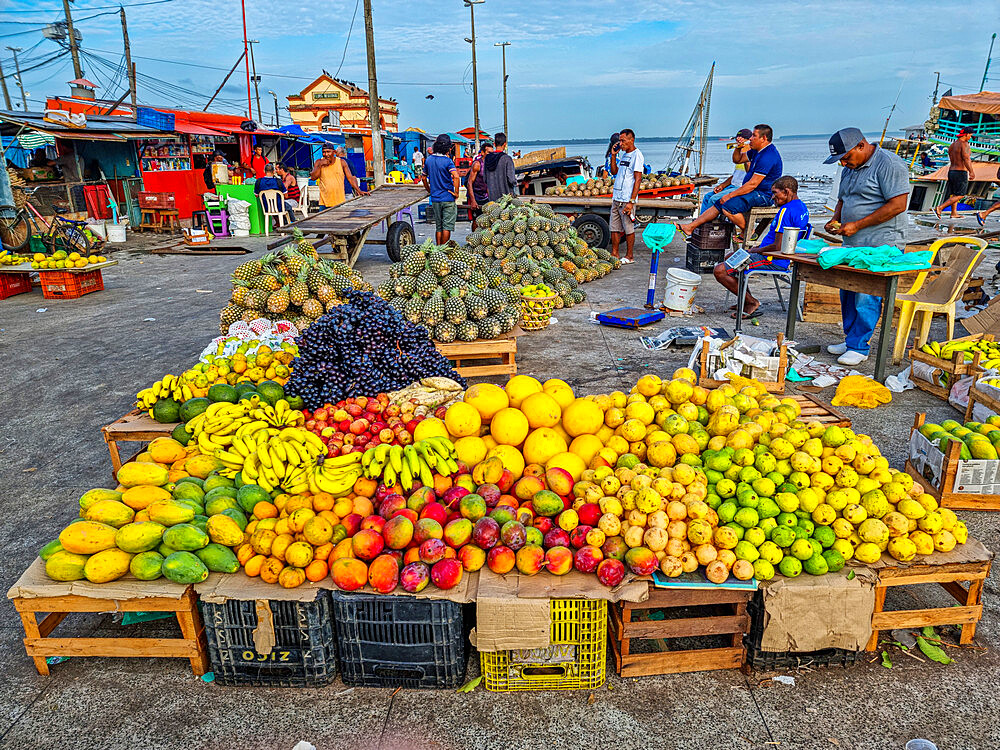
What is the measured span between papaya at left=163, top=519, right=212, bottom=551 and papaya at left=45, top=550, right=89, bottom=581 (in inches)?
14.2

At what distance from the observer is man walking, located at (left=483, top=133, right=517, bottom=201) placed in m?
12.1

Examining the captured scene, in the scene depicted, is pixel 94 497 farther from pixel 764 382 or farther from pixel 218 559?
pixel 764 382

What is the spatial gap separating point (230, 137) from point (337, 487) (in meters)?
22.7

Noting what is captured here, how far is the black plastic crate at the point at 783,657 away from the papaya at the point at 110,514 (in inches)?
117

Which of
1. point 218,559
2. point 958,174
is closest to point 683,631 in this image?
point 218,559

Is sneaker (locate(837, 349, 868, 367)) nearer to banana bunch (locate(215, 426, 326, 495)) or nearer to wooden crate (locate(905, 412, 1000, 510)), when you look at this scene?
wooden crate (locate(905, 412, 1000, 510))

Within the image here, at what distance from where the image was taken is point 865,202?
6.23 m

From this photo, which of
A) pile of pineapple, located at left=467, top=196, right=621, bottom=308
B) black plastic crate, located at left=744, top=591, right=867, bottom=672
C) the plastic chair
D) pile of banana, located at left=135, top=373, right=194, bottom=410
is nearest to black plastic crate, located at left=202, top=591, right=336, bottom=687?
black plastic crate, located at left=744, top=591, right=867, bottom=672

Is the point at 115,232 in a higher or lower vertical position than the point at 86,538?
higher

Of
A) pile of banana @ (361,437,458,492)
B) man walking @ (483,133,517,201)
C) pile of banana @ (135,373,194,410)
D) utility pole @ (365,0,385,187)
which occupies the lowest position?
pile of banana @ (135,373,194,410)

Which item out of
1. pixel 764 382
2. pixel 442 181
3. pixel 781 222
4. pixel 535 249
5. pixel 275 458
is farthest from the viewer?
pixel 442 181

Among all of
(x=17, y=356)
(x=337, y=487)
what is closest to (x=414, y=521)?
(x=337, y=487)

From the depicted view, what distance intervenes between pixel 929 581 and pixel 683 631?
111cm

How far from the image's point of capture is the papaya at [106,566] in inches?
106
